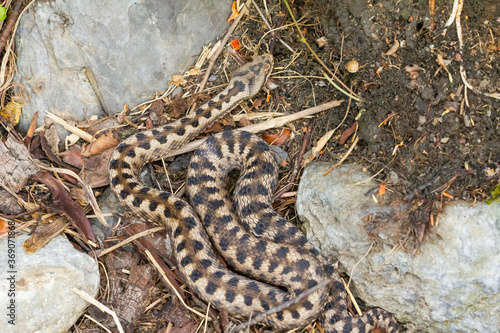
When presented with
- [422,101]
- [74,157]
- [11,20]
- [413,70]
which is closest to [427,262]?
[422,101]

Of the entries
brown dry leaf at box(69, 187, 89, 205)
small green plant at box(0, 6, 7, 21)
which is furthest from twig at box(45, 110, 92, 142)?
small green plant at box(0, 6, 7, 21)

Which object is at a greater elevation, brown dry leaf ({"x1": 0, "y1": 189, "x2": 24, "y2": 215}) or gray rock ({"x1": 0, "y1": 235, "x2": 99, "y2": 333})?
brown dry leaf ({"x1": 0, "y1": 189, "x2": 24, "y2": 215})

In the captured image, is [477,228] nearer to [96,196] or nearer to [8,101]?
[96,196]

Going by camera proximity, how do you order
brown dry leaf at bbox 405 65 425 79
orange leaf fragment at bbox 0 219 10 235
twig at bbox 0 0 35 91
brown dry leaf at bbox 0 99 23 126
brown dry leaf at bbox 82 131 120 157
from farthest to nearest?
brown dry leaf at bbox 82 131 120 157 < brown dry leaf at bbox 0 99 23 126 < twig at bbox 0 0 35 91 < orange leaf fragment at bbox 0 219 10 235 < brown dry leaf at bbox 405 65 425 79

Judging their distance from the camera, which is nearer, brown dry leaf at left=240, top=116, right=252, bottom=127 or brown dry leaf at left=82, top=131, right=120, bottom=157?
brown dry leaf at left=82, top=131, right=120, bottom=157

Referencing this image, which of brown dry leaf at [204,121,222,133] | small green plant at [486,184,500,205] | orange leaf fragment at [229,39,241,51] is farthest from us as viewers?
brown dry leaf at [204,121,222,133]

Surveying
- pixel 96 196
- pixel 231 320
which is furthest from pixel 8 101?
pixel 231 320

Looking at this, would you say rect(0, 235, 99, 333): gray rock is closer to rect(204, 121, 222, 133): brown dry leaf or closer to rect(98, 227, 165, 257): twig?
rect(98, 227, 165, 257): twig

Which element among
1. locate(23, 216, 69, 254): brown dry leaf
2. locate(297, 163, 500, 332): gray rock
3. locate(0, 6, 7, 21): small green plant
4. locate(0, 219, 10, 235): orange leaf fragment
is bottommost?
locate(297, 163, 500, 332): gray rock
